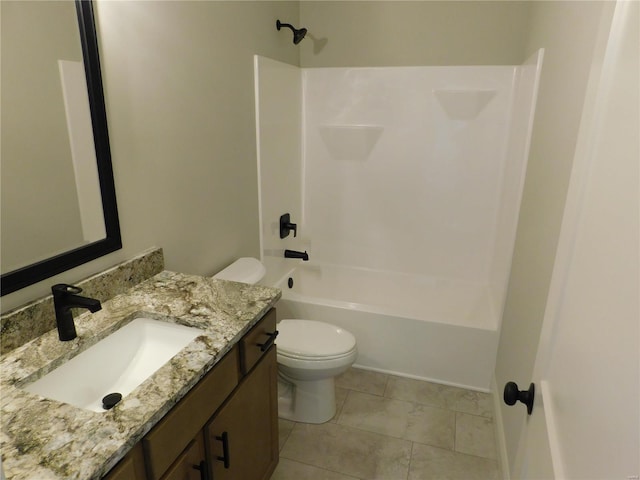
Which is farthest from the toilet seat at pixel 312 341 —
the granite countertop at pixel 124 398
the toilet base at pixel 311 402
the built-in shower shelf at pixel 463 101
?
the built-in shower shelf at pixel 463 101

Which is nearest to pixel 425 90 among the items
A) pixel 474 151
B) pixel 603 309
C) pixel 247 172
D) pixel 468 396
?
pixel 474 151

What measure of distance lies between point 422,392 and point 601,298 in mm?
1952

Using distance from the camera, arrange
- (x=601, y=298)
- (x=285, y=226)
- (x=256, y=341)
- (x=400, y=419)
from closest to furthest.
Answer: (x=601, y=298) → (x=256, y=341) → (x=400, y=419) → (x=285, y=226)

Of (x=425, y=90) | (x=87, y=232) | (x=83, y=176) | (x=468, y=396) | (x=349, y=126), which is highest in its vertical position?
(x=425, y=90)

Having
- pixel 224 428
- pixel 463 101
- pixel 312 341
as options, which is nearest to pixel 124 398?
pixel 224 428

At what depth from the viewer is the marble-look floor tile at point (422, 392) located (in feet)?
7.60

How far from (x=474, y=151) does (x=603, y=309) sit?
2.32m

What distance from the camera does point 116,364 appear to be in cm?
121

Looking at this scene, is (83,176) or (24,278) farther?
(83,176)

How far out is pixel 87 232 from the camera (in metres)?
1.31

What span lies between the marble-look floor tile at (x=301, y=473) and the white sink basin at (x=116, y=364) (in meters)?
0.95

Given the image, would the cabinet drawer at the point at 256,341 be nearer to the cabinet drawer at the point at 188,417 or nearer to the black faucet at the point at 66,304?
the cabinet drawer at the point at 188,417

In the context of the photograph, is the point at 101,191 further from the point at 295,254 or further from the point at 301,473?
the point at 295,254

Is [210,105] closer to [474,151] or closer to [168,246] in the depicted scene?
[168,246]
